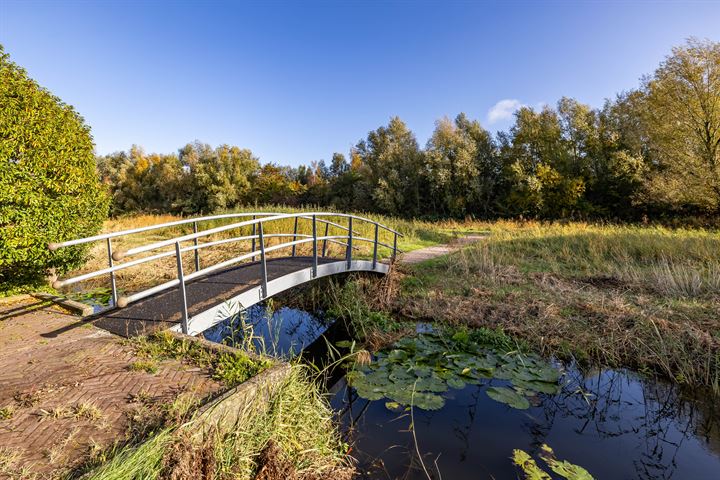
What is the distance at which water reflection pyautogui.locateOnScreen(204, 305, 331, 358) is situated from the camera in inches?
236

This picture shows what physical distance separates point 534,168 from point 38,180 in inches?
1189

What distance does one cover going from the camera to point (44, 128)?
18.6 feet

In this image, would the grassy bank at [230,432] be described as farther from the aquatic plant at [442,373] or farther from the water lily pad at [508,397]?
the water lily pad at [508,397]

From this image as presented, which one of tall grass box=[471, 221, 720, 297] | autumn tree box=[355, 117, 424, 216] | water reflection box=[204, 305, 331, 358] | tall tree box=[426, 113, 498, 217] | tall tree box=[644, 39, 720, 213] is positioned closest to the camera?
water reflection box=[204, 305, 331, 358]

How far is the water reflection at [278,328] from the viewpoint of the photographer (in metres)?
5.98

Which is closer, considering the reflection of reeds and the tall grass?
the tall grass

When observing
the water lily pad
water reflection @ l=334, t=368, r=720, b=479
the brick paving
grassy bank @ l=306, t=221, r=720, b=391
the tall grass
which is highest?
the brick paving

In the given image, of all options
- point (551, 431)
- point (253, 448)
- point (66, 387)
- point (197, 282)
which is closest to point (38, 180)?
point (197, 282)

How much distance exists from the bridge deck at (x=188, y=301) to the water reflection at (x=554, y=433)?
2.17 m

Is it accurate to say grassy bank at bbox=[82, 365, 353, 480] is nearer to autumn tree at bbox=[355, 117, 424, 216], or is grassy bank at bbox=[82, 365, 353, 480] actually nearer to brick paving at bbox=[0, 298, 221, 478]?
brick paving at bbox=[0, 298, 221, 478]

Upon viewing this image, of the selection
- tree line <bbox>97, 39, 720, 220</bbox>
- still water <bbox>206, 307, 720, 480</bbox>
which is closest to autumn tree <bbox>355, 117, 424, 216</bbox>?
tree line <bbox>97, 39, 720, 220</bbox>

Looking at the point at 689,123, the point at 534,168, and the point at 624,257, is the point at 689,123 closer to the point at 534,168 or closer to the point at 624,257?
the point at 534,168

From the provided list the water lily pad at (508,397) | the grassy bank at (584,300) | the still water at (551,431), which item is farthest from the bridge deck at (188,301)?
the water lily pad at (508,397)

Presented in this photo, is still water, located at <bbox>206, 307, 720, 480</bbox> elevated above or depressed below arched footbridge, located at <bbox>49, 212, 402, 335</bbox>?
below
